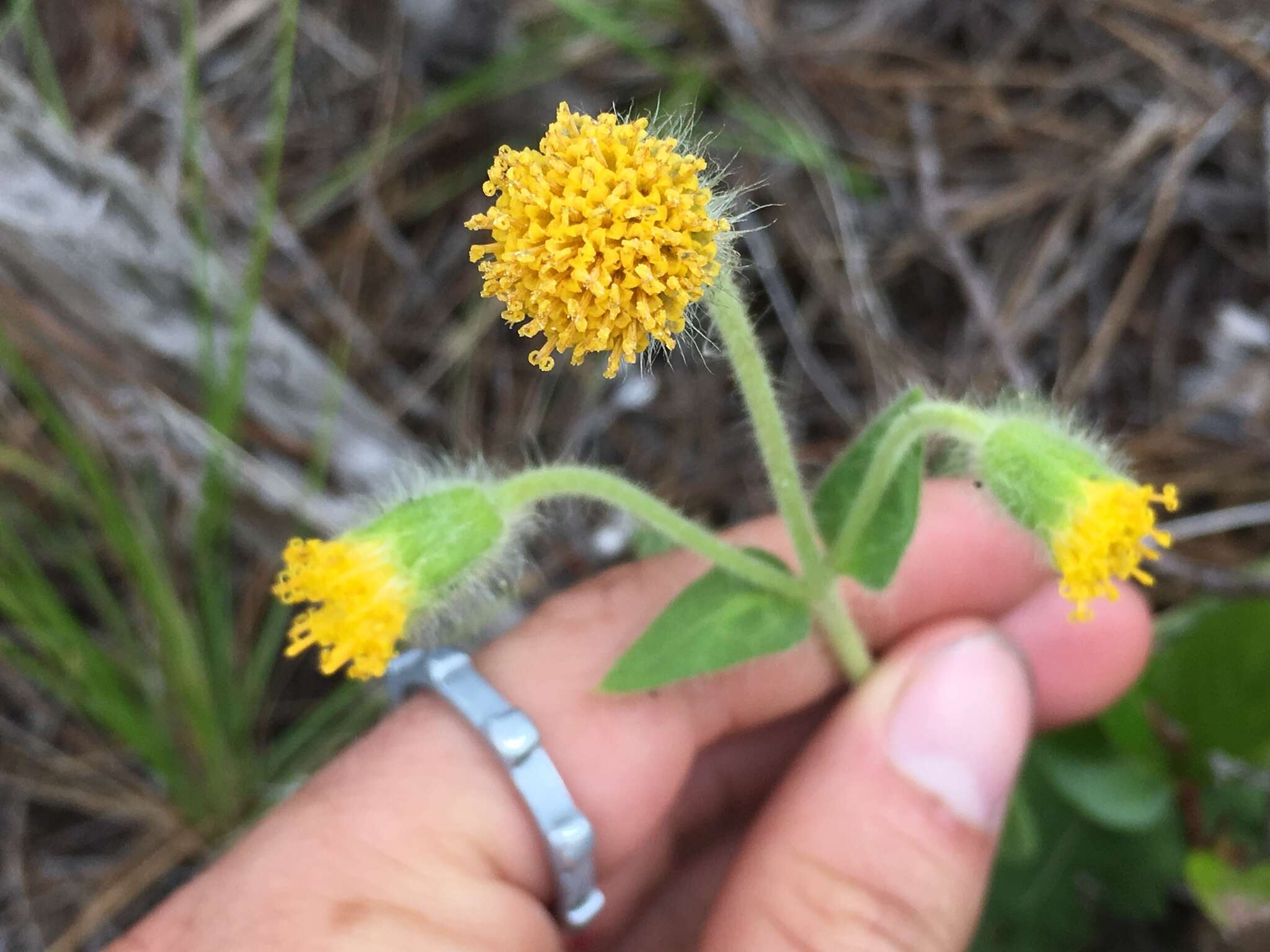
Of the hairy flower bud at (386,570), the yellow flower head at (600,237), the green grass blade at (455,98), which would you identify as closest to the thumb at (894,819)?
the hairy flower bud at (386,570)

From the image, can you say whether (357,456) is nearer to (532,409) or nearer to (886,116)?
(532,409)

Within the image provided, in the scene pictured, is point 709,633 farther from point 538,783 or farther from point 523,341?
point 523,341

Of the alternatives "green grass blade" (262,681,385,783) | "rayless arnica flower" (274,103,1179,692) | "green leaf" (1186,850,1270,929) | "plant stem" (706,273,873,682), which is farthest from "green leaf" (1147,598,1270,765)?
"green grass blade" (262,681,385,783)

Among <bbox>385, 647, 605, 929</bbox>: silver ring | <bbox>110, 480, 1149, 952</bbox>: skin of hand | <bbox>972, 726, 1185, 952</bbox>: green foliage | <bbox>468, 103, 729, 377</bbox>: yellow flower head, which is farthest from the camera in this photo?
<bbox>972, 726, 1185, 952</bbox>: green foliage

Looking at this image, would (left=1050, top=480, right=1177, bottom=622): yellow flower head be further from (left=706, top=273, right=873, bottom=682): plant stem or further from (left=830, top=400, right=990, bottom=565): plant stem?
(left=706, top=273, right=873, bottom=682): plant stem

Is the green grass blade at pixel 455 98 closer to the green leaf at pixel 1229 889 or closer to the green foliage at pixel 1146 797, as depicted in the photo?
the green foliage at pixel 1146 797

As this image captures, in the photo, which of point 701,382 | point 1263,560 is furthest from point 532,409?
point 1263,560
